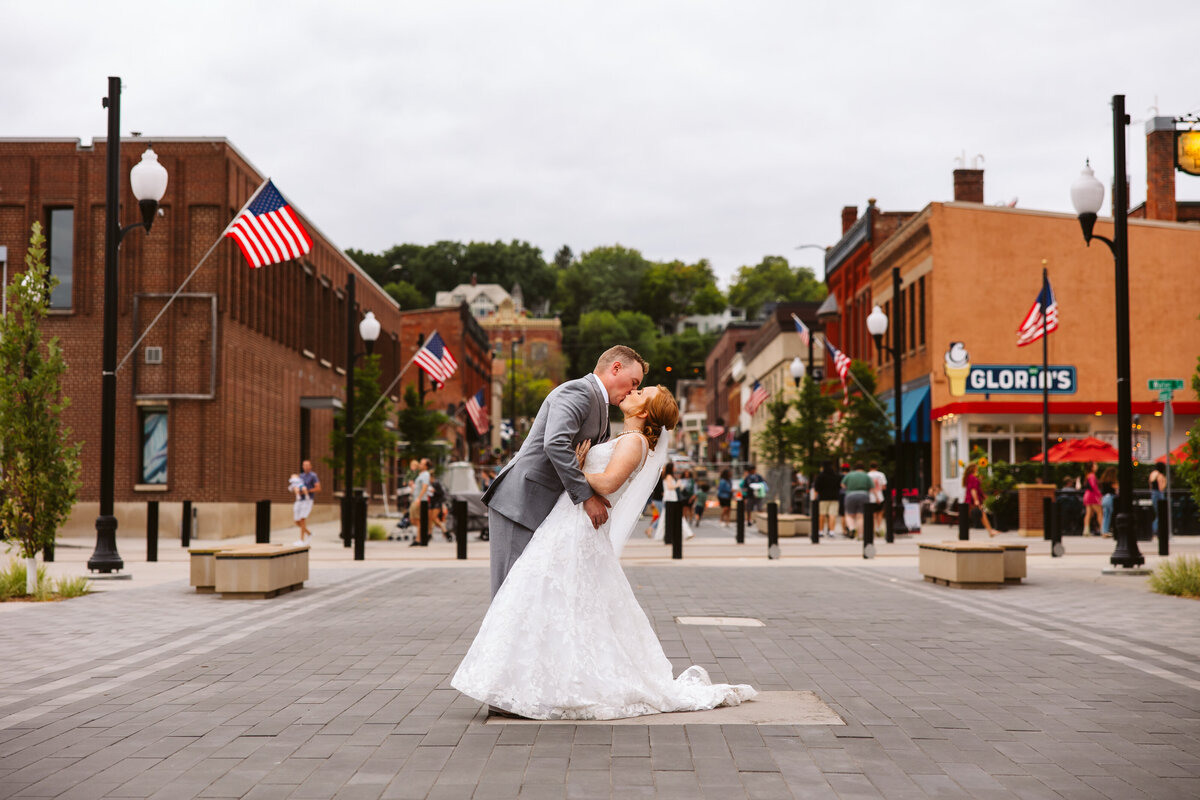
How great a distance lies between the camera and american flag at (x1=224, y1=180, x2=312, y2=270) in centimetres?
2108

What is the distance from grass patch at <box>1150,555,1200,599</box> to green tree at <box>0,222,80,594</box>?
41.0ft

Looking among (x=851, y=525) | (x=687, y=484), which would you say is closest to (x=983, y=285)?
(x=687, y=484)

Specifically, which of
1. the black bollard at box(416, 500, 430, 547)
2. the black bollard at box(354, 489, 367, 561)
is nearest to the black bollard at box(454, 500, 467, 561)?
the black bollard at box(354, 489, 367, 561)

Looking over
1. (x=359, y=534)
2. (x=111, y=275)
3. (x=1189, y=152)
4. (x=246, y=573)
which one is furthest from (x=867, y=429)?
(x=246, y=573)

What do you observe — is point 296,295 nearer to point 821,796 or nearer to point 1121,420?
point 1121,420

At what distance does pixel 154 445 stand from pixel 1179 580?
929 inches

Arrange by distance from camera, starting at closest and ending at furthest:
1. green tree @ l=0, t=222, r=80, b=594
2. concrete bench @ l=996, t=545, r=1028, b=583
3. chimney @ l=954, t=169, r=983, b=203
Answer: green tree @ l=0, t=222, r=80, b=594, concrete bench @ l=996, t=545, r=1028, b=583, chimney @ l=954, t=169, r=983, b=203

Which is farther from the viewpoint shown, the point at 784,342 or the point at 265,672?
the point at 784,342

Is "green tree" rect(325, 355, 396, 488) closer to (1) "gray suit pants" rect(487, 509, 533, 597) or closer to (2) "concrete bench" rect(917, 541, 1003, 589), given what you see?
(2) "concrete bench" rect(917, 541, 1003, 589)

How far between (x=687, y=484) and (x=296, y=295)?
13.4m

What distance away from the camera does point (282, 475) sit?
37.5 metres

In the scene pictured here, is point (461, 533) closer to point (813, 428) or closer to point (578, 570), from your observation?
point (578, 570)

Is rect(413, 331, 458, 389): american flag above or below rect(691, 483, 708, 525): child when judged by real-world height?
above

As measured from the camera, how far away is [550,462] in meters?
7.10
